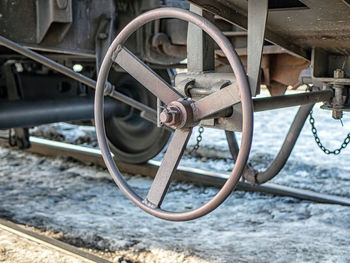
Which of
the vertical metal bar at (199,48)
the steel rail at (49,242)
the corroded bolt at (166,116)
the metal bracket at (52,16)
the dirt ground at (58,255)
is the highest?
the metal bracket at (52,16)

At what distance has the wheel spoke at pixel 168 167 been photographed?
195 cm

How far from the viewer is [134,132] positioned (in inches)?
197

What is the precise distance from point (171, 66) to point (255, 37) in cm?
230

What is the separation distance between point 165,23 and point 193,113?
1.99 metres

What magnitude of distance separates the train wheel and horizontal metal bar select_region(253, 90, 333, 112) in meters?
2.33

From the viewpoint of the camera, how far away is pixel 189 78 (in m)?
2.05

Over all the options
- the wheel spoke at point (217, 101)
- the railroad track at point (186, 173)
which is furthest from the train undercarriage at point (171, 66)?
the railroad track at point (186, 173)

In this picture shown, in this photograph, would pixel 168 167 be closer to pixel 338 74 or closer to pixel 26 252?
pixel 338 74

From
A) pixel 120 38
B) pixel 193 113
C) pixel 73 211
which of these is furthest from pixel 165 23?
pixel 193 113

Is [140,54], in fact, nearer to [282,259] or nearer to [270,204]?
[270,204]

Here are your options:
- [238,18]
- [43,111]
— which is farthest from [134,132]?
[238,18]

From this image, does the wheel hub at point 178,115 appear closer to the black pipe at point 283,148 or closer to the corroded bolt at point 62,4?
the black pipe at point 283,148

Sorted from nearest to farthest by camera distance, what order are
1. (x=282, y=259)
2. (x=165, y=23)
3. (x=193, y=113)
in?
(x=193, y=113), (x=282, y=259), (x=165, y=23)

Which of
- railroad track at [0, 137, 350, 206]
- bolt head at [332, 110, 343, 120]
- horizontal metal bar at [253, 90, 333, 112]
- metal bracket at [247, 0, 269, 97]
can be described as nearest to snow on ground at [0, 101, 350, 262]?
railroad track at [0, 137, 350, 206]
